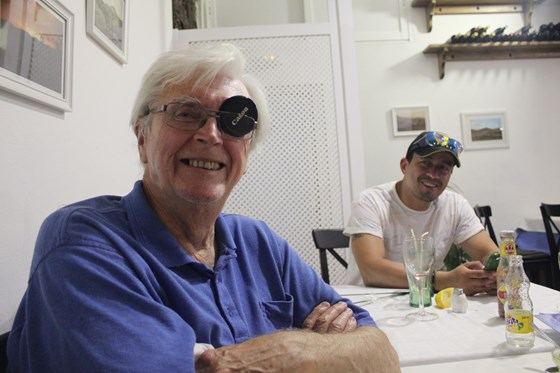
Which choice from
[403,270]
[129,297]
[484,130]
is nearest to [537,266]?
[484,130]

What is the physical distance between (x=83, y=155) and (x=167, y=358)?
3.20 feet

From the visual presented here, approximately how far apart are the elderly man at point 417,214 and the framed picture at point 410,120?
7.89 feet

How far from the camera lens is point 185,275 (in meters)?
0.77

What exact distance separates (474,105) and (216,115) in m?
4.20

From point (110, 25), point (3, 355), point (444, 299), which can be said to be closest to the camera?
point (3, 355)

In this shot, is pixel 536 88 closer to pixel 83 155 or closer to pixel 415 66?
pixel 415 66

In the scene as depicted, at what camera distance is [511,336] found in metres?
0.81

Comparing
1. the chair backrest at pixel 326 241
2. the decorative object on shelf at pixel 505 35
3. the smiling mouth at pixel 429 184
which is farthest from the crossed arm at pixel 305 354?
the decorative object on shelf at pixel 505 35

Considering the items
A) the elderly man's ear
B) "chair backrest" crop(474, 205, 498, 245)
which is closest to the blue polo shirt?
the elderly man's ear

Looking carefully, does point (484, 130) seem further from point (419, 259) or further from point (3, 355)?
point (3, 355)

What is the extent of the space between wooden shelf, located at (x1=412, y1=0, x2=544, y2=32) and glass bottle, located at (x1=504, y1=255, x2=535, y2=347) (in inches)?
158

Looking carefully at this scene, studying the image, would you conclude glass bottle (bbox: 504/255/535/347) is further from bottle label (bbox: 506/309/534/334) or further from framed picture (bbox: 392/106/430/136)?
framed picture (bbox: 392/106/430/136)

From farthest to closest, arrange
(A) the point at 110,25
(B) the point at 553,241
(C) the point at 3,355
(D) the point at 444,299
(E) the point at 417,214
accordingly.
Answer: (B) the point at 553,241
(E) the point at 417,214
(A) the point at 110,25
(D) the point at 444,299
(C) the point at 3,355

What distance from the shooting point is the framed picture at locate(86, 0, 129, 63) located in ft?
4.43
